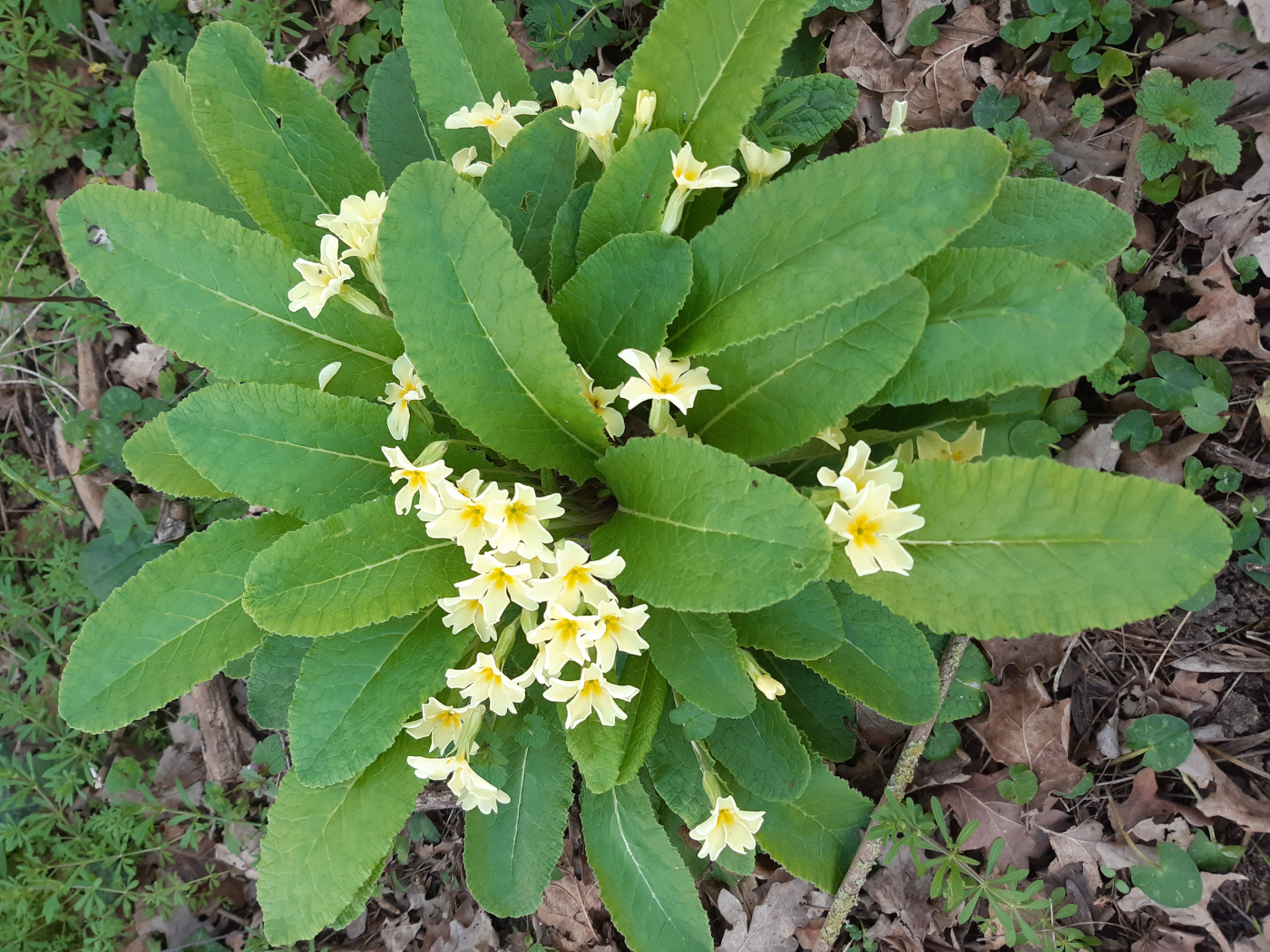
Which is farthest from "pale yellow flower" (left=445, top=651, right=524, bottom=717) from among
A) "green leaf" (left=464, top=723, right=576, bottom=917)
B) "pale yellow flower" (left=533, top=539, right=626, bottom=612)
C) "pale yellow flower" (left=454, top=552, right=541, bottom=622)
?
"green leaf" (left=464, top=723, right=576, bottom=917)

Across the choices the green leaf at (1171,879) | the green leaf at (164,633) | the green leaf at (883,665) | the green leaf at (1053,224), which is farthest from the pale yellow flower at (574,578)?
the green leaf at (1171,879)

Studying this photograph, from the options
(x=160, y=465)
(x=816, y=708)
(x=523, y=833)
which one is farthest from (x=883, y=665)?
(x=160, y=465)

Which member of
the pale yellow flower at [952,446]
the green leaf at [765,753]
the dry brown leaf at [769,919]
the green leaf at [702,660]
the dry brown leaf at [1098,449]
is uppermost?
the pale yellow flower at [952,446]

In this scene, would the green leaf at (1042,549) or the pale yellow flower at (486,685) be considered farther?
the pale yellow flower at (486,685)

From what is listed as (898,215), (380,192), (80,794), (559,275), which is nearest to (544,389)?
(559,275)

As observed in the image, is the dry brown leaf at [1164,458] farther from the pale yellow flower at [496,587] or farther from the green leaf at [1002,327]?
the pale yellow flower at [496,587]

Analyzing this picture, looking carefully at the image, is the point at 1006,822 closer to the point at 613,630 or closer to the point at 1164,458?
the point at 1164,458

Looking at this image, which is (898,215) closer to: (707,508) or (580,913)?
(707,508)
